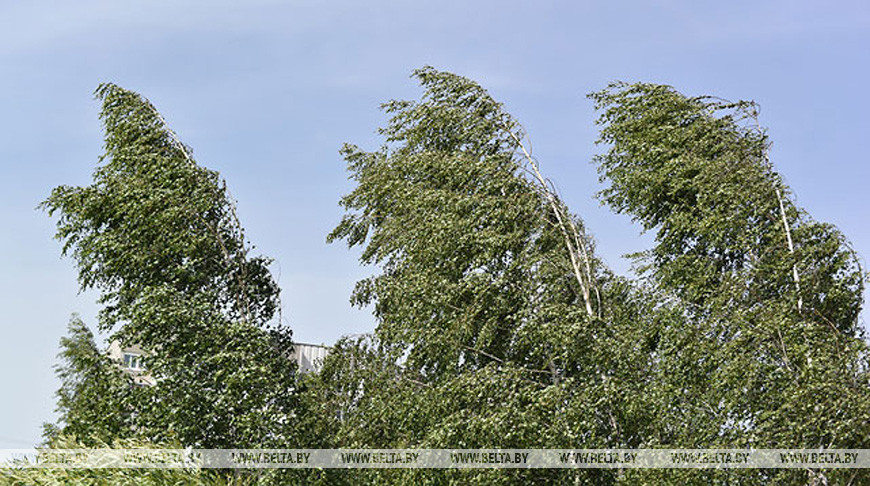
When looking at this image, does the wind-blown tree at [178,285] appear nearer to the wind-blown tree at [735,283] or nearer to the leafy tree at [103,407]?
the leafy tree at [103,407]

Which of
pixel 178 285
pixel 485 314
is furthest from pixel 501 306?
pixel 178 285

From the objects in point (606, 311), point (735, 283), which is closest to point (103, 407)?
point (606, 311)

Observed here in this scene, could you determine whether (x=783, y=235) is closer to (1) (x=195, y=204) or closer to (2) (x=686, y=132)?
(2) (x=686, y=132)

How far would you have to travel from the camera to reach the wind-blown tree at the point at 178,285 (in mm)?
10656

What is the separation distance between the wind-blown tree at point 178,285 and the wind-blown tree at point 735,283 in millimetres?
4467

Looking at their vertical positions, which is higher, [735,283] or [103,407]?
[735,283]

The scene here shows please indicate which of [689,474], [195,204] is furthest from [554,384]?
[195,204]

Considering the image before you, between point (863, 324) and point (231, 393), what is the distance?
6.73 metres

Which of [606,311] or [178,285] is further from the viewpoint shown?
[178,285]

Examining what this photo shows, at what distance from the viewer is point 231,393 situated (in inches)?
418

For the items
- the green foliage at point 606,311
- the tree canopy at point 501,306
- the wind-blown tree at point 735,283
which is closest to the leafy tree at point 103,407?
the tree canopy at point 501,306

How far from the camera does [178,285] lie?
11484mm

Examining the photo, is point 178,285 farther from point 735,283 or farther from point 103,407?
point 735,283

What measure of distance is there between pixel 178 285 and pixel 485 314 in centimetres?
398
